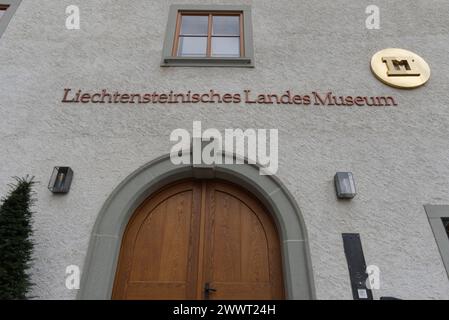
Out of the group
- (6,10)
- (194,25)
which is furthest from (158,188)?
(6,10)

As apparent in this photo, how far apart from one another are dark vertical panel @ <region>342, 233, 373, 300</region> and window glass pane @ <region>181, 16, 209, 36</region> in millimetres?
3996

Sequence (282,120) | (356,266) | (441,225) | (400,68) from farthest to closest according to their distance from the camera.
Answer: (400,68) < (282,120) < (441,225) < (356,266)

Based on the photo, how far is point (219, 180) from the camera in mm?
4117

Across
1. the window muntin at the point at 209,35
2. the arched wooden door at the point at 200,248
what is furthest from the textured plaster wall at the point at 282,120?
the arched wooden door at the point at 200,248

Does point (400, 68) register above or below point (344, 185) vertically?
above

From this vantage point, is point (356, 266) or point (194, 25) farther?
point (194, 25)

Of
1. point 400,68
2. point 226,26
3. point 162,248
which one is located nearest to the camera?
point 162,248

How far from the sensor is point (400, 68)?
15.6 feet

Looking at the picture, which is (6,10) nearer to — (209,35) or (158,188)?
(209,35)

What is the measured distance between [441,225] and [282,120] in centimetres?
226

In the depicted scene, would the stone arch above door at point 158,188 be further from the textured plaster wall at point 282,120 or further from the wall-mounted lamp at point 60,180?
the wall-mounted lamp at point 60,180

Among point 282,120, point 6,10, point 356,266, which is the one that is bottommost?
point 356,266

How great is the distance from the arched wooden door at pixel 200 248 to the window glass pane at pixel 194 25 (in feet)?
9.13

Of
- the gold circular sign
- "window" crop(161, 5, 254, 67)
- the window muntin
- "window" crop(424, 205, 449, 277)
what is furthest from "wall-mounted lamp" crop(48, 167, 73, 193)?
the gold circular sign
